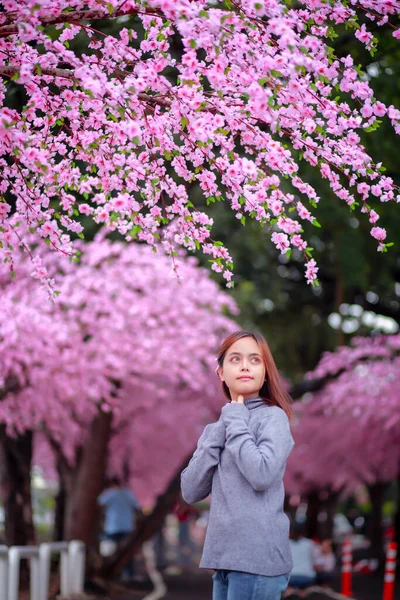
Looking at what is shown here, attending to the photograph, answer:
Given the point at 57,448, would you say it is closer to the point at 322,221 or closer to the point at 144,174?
the point at 322,221

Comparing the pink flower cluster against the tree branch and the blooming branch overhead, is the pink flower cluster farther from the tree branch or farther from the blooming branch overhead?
the tree branch

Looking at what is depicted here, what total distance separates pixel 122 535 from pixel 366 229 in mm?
7981

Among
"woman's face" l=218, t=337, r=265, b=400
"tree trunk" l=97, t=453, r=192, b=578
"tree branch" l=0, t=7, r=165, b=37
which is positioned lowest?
"tree trunk" l=97, t=453, r=192, b=578

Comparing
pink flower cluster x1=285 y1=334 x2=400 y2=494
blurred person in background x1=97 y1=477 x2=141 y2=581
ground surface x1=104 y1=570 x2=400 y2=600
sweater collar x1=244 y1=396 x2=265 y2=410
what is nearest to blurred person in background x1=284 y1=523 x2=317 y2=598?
ground surface x1=104 y1=570 x2=400 y2=600

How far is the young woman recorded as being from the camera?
367 centimetres

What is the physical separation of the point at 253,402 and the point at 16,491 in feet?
36.3

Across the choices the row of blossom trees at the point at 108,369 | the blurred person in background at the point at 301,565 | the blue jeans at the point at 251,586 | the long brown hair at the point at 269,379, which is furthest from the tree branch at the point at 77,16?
the blurred person in background at the point at 301,565

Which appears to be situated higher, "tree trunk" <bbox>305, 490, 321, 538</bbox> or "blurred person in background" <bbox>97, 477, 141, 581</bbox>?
"blurred person in background" <bbox>97, 477, 141, 581</bbox>

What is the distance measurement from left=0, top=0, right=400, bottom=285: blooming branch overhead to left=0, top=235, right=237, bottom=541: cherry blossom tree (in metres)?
5.56

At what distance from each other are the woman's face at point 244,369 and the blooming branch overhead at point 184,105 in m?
1.04

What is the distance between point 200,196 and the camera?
18.1 metres

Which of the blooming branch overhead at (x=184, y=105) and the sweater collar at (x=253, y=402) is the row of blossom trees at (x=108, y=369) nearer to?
the blooming branch overhead at (x=184, y=105)

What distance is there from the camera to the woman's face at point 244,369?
407 centimetres

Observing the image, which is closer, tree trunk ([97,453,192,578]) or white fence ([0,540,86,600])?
white fence ([0,540,86,600])
